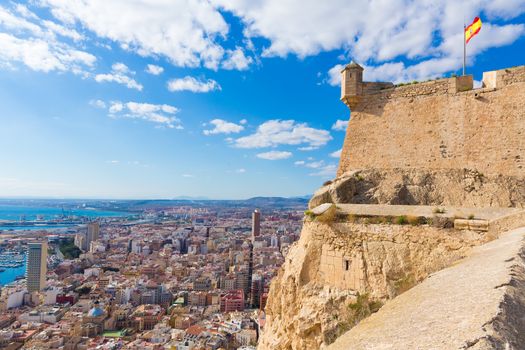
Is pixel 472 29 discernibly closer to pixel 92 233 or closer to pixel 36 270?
pixel 36 270

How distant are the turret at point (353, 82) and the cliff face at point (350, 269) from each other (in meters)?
3.73

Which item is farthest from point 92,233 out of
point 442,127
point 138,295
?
point 442,127

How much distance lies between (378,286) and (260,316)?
116 feet

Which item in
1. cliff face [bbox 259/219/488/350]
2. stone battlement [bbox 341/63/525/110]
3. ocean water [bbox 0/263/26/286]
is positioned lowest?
ocean water [bbox 0/263/26/286]

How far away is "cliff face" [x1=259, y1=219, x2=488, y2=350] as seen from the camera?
5367 mm

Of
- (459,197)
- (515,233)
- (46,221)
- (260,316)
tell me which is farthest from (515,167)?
(46,221)

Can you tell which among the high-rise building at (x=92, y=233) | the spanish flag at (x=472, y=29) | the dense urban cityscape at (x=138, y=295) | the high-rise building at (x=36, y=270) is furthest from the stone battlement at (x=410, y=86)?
the high-rise building at (x=92, y=233)

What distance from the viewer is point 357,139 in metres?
9.14

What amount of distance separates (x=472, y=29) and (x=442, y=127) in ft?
8.47

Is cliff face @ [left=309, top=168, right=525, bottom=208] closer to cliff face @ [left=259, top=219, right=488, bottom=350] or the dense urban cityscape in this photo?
cliff face @ [left=259, top=219, right=488, bottom=350]

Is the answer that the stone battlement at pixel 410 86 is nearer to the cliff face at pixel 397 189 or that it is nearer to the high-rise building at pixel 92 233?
the cliff face at pixel 397 189

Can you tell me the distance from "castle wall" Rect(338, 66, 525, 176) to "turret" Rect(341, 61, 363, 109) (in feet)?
0.70

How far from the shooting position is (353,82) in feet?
29.4

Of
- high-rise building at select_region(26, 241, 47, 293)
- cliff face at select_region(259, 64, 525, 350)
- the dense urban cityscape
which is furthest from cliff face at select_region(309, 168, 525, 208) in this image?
high-rise building at select_region(26, 241, 47, 293)
